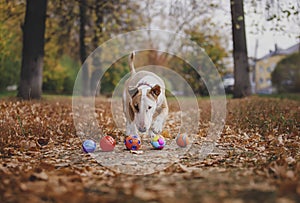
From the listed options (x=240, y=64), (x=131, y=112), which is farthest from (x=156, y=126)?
(x=240, y=64)

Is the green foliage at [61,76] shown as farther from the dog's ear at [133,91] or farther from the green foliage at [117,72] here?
the dog's ear at [133,91]

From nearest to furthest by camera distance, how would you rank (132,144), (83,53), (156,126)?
(132,144), (156,126), (83,53)

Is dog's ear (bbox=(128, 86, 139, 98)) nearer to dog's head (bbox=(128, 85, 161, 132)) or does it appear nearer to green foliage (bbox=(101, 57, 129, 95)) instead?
dog's head (bbox=(128, 85, 161, 132))

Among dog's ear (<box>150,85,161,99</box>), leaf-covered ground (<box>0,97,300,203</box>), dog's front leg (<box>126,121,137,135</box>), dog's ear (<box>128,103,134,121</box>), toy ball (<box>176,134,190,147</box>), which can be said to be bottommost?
leaf-covered ground (<box>0,97,300,203</box>)

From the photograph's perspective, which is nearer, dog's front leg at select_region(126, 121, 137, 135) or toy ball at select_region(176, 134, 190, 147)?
toy ball at select_region(176, 134, 190, 147)

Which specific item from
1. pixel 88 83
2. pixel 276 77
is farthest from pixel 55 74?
pixel 276 77

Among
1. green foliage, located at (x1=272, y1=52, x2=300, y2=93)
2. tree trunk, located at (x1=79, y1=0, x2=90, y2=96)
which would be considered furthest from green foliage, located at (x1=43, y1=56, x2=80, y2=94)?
green foliage, located at (x1=272, y1=52, x2=300, y2=93)

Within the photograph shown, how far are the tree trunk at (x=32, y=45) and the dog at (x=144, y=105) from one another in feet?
22.8

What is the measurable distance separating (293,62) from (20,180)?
22823mm

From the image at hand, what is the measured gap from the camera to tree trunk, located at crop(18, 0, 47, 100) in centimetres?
1261

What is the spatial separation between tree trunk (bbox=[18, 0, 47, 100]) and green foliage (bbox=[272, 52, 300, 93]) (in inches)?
633

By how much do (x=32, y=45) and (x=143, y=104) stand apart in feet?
27.2

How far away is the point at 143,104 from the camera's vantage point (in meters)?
5.70

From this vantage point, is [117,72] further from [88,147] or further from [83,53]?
[88,147]
